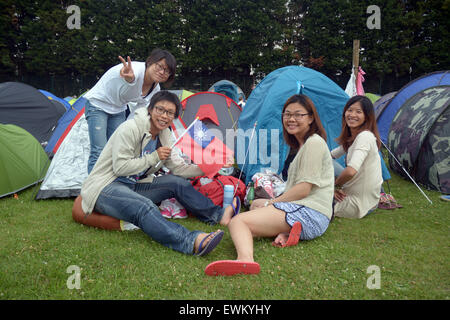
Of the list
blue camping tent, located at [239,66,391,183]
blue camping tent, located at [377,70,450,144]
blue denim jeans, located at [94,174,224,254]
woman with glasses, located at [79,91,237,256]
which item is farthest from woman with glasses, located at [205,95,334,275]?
blue camping tent, located at [377,70,450,144]

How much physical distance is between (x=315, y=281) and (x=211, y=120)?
470 cm

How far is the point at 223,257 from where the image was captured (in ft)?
7.54

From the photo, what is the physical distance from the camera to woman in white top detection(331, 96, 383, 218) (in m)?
2.98

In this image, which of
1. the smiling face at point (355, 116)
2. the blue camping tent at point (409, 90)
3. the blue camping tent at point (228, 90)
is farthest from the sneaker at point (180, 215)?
the blue camping tent at point (228, 90)

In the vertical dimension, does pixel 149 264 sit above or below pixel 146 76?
below

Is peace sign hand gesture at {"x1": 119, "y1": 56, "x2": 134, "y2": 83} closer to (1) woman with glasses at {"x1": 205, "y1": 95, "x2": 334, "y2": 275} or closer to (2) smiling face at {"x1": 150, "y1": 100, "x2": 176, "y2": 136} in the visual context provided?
(2) smiling face at {"x1": 150, "y1": 100, "x2": 176, "y2": 136}

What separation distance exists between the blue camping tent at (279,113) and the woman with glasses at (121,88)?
5.00ft

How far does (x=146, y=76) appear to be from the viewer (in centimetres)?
328

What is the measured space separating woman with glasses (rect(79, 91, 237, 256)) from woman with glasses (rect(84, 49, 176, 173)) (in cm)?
59

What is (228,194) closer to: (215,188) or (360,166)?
(215,188)

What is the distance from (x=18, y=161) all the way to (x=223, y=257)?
327 centimetres

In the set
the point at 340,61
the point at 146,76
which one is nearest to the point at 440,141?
the point at 146,76

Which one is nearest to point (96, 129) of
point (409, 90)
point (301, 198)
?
point (301, 198)
